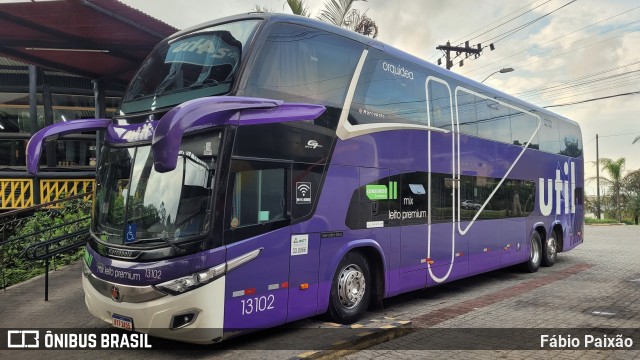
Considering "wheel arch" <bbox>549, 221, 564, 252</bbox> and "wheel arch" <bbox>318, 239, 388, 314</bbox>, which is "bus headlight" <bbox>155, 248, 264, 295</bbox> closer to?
"wheel arch" <bbox>318, 239, 388, 314</bbox>

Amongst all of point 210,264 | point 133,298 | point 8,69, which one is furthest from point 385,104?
point 8,69

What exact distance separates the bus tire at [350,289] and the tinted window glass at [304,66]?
2.31 metres

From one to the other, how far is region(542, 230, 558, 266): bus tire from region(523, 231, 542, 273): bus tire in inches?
16.5

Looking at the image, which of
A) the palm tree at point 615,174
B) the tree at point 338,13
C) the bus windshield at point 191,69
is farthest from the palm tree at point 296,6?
the palm tree at point 615,174

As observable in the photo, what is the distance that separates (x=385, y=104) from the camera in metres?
7.64

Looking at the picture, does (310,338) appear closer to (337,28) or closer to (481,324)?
(481,324)

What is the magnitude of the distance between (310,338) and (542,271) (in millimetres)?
9167

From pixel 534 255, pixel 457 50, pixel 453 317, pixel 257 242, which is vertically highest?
pixel 457 50

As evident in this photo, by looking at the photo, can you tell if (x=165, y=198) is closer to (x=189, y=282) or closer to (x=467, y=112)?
(x=189, y=282)

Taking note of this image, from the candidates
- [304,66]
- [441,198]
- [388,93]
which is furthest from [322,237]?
[441,198]

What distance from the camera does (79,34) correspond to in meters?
10.5

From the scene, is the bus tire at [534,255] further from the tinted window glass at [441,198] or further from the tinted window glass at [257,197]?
the tinted window glass at [257,197]

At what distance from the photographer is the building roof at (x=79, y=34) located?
9234 mm

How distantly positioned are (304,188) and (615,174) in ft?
145
